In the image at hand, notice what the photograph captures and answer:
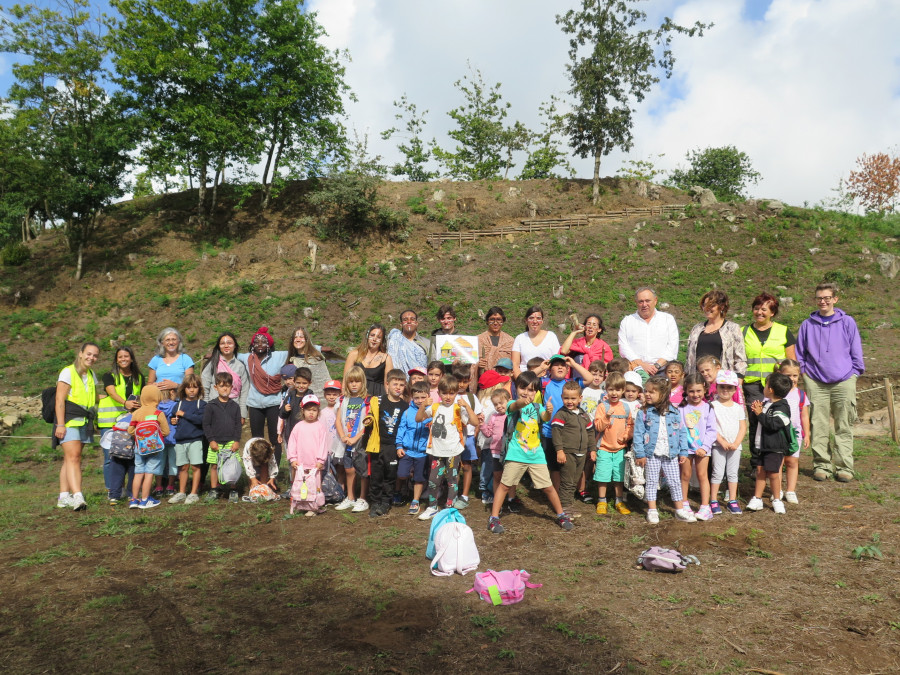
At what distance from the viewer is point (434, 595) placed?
13.7ft

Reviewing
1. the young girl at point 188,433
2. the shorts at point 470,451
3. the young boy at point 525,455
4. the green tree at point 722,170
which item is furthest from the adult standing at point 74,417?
the green tree at point 722,170

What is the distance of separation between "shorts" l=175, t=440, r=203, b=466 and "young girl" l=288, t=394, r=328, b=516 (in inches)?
49.4

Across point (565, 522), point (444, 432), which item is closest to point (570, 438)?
point (565, 522)

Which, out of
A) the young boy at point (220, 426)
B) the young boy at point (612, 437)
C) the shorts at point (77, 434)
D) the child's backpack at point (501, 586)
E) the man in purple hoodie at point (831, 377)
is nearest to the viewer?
the child's backpack at point (501, 586)

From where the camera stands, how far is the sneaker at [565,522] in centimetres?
553

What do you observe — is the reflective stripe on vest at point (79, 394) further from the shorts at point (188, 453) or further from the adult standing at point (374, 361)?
the adult standing at point (374, 361)

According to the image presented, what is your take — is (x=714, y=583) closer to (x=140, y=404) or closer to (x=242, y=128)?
(x=140, y=404)

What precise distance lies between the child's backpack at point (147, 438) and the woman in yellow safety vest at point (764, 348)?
6700 mm

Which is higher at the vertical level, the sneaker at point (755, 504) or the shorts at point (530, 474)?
the shorts at point (530, 474)

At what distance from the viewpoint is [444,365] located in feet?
21.5

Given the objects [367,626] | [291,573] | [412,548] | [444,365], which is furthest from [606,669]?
[444,365]

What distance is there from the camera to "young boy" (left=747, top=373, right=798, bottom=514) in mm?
5691

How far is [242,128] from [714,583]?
2473 centimetres

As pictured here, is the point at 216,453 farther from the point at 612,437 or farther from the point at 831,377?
the point at 831,377
